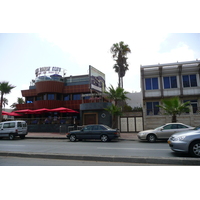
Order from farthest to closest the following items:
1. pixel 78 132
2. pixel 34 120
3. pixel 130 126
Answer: pixel 34 120 → pixel 130 126 → pixel 78 132

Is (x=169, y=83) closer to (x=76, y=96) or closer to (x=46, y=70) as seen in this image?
(x=76, y=96)

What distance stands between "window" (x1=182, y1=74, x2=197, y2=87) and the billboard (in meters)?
11.3

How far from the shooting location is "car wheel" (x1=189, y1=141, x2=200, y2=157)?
7.51m

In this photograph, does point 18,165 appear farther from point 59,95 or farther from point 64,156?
point 59,95

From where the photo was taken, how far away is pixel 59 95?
1330 inches

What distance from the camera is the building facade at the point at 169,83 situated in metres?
23.2

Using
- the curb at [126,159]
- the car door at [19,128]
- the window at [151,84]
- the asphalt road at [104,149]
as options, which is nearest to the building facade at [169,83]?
the window at [151,84]

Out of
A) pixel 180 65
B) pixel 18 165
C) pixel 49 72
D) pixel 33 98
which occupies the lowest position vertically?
pixel 18 165

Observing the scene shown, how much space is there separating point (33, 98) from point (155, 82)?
23222 mm

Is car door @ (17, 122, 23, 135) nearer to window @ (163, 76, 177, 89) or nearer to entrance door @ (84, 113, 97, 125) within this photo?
entrance door @ (84, 113, 97, 125)

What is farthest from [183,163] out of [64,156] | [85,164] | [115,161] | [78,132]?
[78,132]

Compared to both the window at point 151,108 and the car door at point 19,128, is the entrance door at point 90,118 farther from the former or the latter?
the car door at point 19,128

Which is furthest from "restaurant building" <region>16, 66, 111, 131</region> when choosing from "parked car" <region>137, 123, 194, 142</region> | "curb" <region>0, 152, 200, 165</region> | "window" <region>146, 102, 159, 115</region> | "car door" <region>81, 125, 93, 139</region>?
"curb" <region>0, 152, 200, 165</region>

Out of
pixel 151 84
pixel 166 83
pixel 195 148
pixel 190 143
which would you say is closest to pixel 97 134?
pixel 190 143
